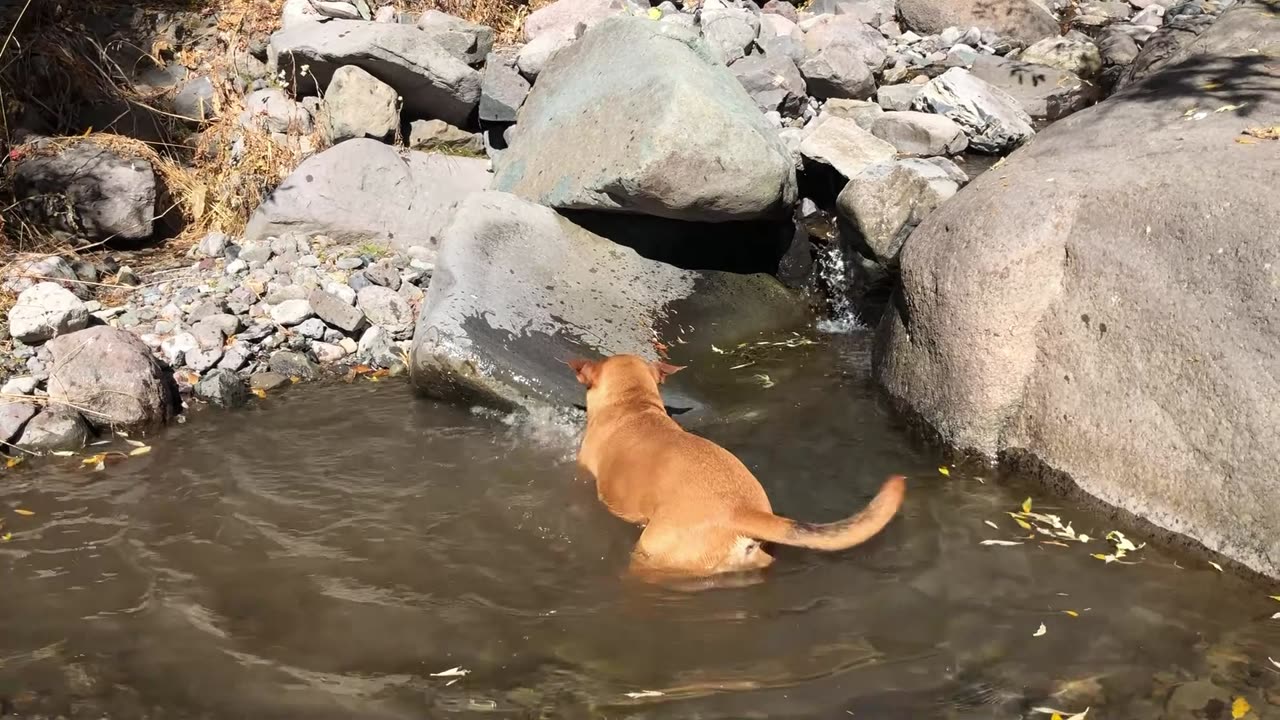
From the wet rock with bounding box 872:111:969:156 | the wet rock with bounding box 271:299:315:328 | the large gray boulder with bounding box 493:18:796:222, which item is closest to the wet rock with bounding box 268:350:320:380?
the wet rock with bounding box 271:299:315:328

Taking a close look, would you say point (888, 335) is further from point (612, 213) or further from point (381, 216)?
point (381, 216)

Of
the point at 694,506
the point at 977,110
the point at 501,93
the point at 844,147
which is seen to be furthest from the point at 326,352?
the point at 977,110

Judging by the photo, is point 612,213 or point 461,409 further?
point 612,213

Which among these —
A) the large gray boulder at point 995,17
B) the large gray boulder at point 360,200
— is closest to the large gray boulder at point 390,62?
the large gray boulder at point 360,200

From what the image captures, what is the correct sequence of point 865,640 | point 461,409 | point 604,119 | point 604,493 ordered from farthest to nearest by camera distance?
point 604,119 → point 461,409 → point 604,493 → point 865,640

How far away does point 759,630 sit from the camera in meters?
3.96

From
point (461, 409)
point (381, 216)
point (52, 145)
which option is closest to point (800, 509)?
point (461, 409)

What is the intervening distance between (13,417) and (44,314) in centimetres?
87

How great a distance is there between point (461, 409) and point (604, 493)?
1685 millimetres

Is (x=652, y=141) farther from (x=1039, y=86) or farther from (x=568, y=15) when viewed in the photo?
(x=1039, y=86)

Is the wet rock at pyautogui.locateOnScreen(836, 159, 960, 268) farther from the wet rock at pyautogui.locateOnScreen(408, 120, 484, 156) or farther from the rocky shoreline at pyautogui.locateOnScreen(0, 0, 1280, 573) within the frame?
the wet rock at pyautogui.locateOnScreen(408, 120, 484, 156)

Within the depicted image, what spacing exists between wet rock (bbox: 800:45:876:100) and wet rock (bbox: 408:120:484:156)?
3627 millimetres

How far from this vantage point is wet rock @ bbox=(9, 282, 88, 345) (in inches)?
246

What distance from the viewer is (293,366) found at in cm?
677
